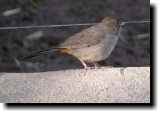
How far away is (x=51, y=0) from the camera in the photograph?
9.05 metres

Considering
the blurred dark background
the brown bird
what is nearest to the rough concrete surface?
the brown bird

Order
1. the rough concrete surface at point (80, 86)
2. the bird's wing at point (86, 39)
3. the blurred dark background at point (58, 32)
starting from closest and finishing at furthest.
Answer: the rough concrete surface at point (80, 86) < the bird's wing at point (86, 39) < the blurred dark background at point (58, 32)

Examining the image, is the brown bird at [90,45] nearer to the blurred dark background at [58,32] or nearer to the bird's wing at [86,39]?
the bird's wing at [86,39]

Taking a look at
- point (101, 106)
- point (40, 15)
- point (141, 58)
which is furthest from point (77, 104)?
point (40, 15)

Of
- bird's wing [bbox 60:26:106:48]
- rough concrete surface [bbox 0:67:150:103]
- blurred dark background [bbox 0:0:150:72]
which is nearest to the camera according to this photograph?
rough concrete surface [bbox 0:67:150:103]

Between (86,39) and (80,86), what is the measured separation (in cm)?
58

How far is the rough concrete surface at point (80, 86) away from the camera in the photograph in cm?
464

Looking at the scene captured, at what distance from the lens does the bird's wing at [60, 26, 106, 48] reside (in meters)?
5.13

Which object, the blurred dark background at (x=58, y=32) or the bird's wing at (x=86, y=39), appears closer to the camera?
the bird's wing at (x=86, y=39)

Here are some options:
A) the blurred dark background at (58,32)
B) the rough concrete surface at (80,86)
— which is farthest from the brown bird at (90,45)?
the blurred dark background at (58,32)

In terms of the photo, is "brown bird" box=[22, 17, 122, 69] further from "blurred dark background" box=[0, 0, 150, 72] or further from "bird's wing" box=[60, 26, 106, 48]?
"blurred dark background" box=[0, 0, 150, 72]

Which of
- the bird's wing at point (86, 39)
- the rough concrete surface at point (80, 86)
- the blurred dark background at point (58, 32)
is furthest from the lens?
the blurred dark background at point (58, 32)

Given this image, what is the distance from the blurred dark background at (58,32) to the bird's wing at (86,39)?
219 cm

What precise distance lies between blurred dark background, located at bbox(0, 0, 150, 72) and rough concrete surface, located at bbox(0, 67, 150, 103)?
2.45 meters
